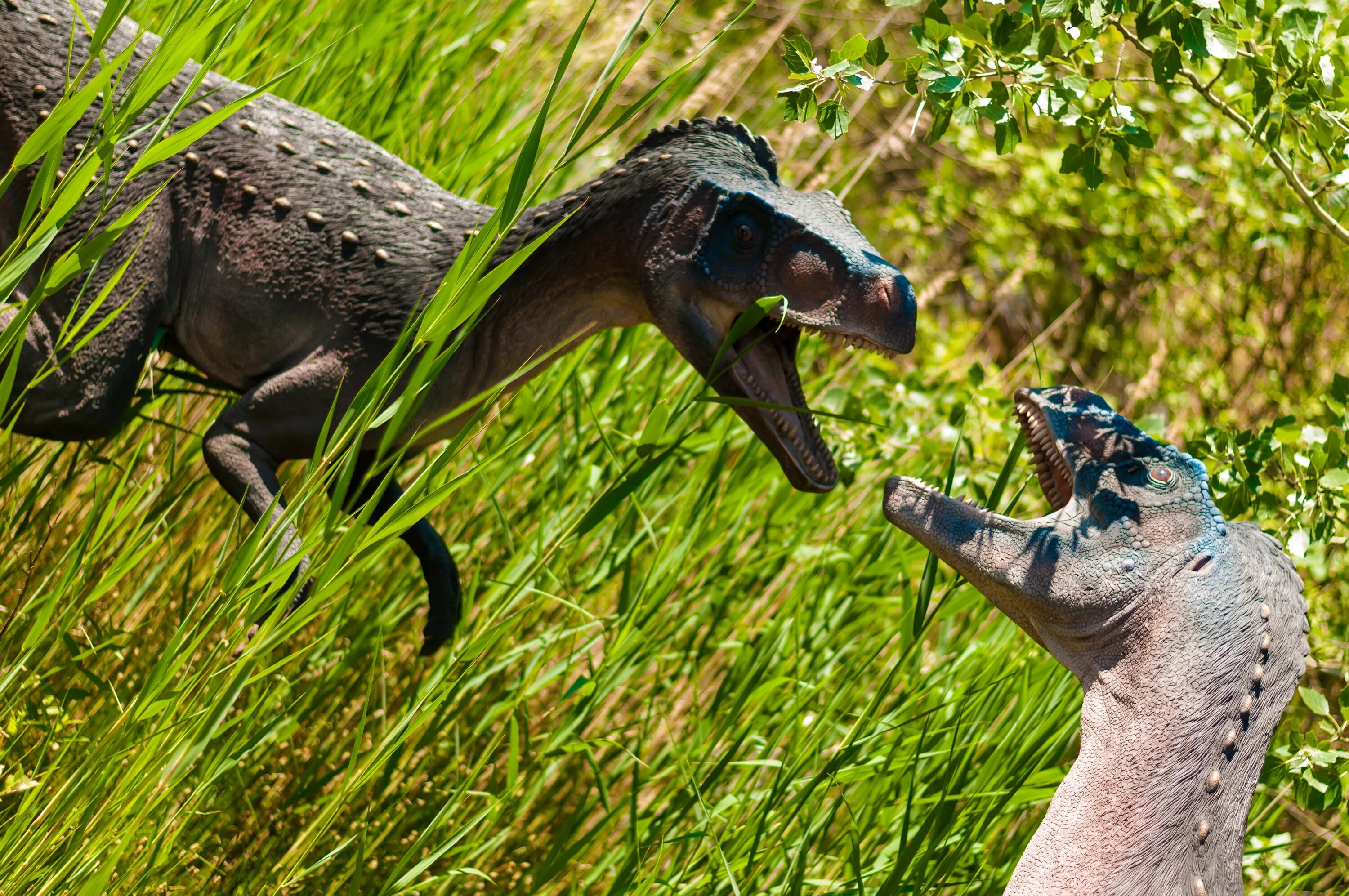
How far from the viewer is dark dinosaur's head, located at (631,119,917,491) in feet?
5.32

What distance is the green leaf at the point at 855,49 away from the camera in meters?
1.73

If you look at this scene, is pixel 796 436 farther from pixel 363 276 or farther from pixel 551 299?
pixel 363 276

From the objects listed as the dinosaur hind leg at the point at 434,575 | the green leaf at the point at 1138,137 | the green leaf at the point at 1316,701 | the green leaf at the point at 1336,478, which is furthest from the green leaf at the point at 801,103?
the green leaf at the point at 1316,701

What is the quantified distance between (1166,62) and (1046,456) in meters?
0.60

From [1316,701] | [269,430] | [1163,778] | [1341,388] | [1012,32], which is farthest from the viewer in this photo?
[1341,388]

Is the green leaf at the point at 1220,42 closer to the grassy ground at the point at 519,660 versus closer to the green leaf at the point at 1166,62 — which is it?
the green leaf at the point at 1166,62

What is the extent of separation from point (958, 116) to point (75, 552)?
1303mm

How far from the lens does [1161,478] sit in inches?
67.6

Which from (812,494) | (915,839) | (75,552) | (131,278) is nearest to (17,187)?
(131,278)

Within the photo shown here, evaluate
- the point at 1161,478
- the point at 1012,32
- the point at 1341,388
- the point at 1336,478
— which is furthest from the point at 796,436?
the point at 1341,388

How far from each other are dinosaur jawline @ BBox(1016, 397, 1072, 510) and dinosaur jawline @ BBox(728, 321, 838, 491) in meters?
0.31

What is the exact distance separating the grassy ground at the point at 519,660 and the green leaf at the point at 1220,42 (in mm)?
506

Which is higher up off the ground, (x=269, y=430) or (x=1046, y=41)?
(x=1046, y=41)

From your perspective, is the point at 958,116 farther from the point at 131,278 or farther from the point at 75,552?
the point at 75,552
